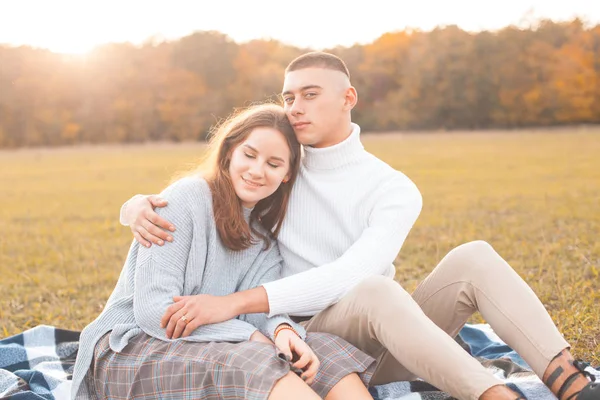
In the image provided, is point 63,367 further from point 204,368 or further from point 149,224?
point 204,368

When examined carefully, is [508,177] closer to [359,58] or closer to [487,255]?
[487,255]

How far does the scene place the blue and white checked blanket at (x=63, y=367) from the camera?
318 cm

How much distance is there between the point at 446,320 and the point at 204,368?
121 cm

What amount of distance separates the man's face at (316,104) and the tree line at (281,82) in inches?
1383

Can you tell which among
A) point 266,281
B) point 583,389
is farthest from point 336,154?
point 583,389

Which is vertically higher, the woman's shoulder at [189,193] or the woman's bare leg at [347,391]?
the woman's shoulder at [189,193]

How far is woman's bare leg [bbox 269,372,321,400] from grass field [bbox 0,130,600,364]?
208cm

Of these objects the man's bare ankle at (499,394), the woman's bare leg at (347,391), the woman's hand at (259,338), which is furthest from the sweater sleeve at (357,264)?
the man's bare ankle at (499,394)

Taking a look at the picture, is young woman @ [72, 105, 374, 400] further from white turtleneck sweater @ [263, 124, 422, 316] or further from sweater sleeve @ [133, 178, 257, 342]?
white turtleneck sweater @ [263, 124, 422, 316]

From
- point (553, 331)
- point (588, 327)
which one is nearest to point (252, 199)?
point (553, 331)

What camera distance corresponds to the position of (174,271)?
2.80 meters

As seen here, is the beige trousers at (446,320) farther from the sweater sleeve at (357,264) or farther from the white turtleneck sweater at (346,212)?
the white turtleneck sweater at (346,212)

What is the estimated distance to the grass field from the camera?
5.32 m

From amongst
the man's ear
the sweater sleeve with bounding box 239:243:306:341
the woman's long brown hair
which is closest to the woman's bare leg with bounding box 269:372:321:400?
the sweater sleeve with bounding box 239:243:306:341
